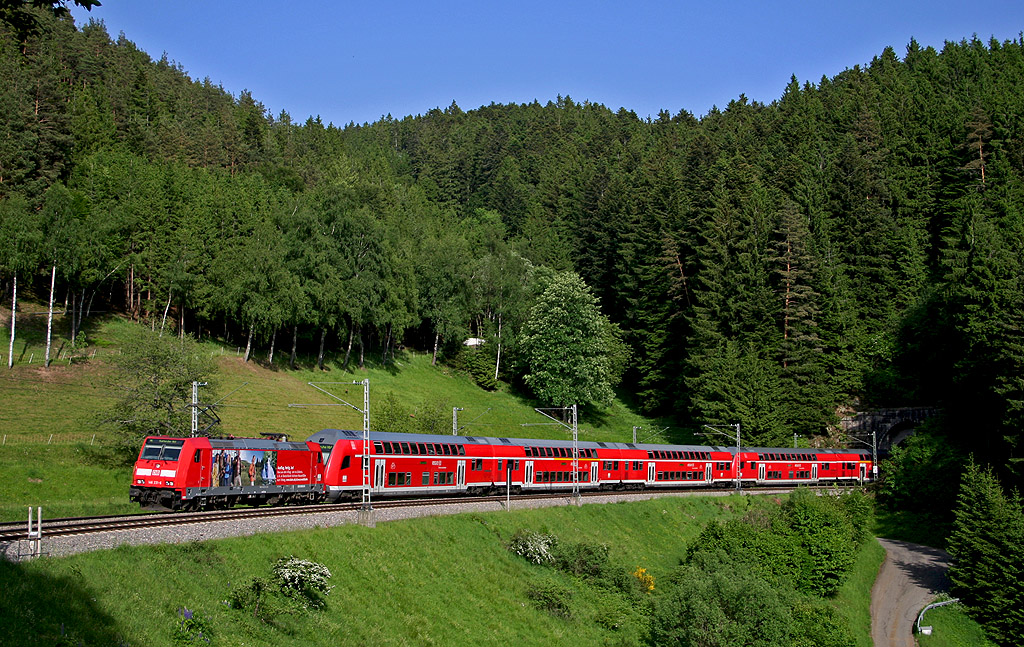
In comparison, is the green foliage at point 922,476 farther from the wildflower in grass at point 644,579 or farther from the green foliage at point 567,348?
the wildflower in grass at point 644,579

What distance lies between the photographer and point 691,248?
102 meters

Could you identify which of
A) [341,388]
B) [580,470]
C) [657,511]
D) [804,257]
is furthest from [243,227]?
[804,257]

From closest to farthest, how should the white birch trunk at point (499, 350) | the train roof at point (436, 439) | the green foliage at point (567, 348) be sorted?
the train roof at point (436, 439), the green foliage at point (567, 348), the white birch trunk at point (499, 350)

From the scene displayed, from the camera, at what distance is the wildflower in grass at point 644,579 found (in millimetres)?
43750

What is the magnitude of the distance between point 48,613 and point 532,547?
25162 mm

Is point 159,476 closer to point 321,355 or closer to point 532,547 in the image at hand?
point 532,547

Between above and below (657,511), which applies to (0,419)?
above

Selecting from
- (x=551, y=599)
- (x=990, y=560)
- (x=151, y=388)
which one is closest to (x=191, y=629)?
(x=551, y=599)

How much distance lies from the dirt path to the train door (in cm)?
2832

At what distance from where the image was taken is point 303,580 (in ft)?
86.2

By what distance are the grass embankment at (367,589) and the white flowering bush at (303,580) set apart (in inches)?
23.0

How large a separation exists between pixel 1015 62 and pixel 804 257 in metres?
74.3

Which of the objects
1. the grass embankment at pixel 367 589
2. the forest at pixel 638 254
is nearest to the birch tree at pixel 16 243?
the forest at pixel 638 254

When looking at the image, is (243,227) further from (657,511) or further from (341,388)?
(657,511)
